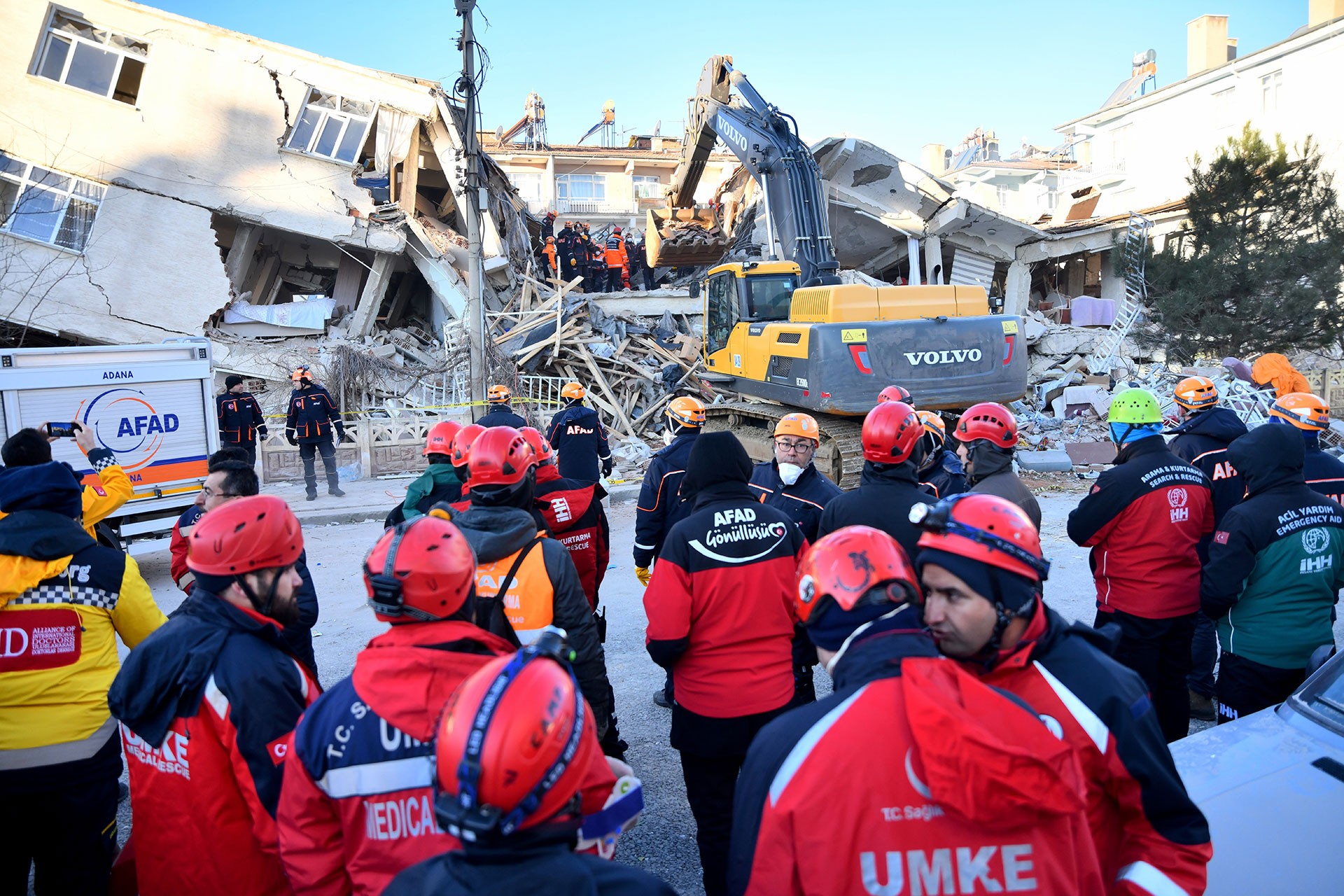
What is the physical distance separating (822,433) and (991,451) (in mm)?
5359

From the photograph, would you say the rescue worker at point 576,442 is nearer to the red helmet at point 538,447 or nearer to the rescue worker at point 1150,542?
the red helmet at point 538,447

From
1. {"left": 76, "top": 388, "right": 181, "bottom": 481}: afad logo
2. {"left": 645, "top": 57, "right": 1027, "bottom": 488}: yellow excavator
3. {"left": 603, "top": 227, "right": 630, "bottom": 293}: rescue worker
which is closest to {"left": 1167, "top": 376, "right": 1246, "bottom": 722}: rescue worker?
{"left": 645, "top": 57, "right": 1027, "bottom": 488}: yellow excavator

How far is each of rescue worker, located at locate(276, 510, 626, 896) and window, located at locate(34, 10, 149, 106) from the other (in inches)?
816

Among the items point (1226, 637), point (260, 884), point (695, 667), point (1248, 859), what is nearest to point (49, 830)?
point (260, 884)

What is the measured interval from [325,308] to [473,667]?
19.8 meters

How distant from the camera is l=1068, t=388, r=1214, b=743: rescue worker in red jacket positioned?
4.06 meters

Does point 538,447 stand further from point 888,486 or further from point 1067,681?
point 1067,681

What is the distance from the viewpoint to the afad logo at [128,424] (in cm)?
859

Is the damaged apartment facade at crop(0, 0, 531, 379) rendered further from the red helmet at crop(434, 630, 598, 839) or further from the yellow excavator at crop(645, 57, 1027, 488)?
the red helmet at crop(434, 630, 598, 839)

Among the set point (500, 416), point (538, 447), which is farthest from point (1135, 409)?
point (500, 416)

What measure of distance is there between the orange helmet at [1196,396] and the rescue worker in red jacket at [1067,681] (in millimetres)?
4786

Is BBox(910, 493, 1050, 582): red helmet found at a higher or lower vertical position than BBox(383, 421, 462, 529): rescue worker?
higher

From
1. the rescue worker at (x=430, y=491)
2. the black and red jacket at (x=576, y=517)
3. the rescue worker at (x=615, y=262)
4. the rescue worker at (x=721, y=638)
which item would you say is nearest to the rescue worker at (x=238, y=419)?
the rescue worker at (x=430, y=491)

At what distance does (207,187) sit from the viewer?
18.2 metres
